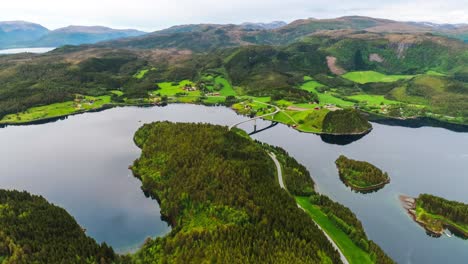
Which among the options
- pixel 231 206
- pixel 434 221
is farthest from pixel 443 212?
pixel 231 206

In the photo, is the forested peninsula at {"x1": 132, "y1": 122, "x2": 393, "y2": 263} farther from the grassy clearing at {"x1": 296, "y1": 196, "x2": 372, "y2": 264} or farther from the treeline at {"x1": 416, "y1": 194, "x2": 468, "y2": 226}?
the treeline at {"x1": 416, "y1": 194, "x2": 468, "y2": 226}

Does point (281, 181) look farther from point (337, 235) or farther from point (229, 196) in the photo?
point (337, 235)

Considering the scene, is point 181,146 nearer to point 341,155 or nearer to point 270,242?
point 270,242

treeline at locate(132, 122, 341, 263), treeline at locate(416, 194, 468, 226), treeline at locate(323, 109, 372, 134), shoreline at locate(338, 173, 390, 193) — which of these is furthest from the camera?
treeline at locate(323, 109, 372, 134)

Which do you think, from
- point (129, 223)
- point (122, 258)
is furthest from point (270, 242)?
point (129, 223)

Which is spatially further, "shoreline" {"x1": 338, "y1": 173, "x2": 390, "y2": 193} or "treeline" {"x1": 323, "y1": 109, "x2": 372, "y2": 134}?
"treeline" {"x1": 323, "y1": 109, "x2": 372, "y2": 134}

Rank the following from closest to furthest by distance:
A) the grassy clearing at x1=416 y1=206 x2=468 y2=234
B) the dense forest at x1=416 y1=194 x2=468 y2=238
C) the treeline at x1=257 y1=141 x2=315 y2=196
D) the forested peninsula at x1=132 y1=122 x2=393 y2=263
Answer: the forested peninsula at x1=132 y1=122 x2=393 y2=263 < the grassy clearing at x1=416 y1=206 x2=468 y2=234 < the dense forest at x1=416 y1=194 x2=468 y2=238 < the treeline at x1=257 y1=141 x2=315 y2=196

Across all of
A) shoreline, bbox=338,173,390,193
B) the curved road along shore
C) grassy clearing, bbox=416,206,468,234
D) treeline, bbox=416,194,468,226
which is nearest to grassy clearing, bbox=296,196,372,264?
the curved road along shore
